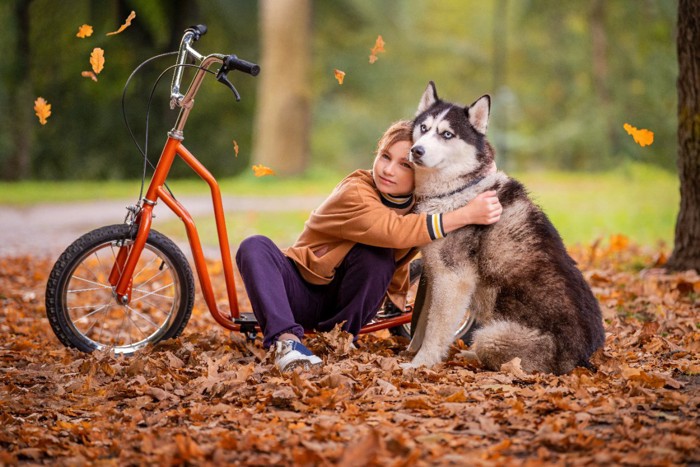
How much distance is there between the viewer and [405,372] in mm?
3799

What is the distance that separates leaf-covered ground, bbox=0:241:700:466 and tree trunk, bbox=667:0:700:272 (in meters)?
1.66

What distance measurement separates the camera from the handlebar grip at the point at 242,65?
4.04m

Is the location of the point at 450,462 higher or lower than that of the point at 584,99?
lower

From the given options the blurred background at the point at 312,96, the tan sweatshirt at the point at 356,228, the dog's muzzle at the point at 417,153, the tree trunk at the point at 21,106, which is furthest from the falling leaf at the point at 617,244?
the tree trunk at the point at 21,106

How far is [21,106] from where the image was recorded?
18.8 metres

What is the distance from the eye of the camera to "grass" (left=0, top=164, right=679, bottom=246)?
10906 mm

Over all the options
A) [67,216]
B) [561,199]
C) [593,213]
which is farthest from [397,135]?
[561,199]

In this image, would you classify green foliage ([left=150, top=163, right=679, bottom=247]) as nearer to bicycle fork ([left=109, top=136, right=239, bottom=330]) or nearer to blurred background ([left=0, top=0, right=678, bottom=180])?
blurred background ([left=0, top=0, right=678, bottom=180])

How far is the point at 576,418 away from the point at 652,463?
0.44 meters

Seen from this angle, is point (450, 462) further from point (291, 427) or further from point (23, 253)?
point (23, 253)

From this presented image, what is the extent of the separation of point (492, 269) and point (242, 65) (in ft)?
5.45

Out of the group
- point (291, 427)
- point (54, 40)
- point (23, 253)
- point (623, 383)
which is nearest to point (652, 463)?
point (623, 383)

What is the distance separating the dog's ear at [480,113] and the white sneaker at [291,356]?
4.68 ft

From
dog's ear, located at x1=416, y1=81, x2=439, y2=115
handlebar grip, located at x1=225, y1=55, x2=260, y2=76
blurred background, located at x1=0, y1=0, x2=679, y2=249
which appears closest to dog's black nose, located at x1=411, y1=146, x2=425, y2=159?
dog's ear, located at x1=416, y1=81, x2=439, y2=115
